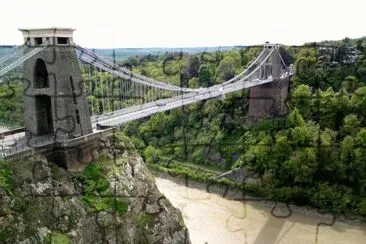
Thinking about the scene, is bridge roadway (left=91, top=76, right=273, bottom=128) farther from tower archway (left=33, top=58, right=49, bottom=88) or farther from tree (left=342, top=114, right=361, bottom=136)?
tree (left=342, top=114, right=361, bottom=136)

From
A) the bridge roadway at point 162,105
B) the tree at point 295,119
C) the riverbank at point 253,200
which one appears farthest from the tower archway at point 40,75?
the tree at point 295,119

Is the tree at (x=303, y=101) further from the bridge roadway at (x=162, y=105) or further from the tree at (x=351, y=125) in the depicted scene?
the bridge roadway at (x=162, y=105)

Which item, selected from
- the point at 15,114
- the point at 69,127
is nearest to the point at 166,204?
the point at 69,127

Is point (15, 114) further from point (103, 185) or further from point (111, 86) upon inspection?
point (103, 185)

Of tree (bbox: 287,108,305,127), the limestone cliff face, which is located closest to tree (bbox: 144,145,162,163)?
tree (bbox: 287,108,305,127)

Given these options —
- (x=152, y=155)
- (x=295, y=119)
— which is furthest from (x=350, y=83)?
(x=152, y=155)

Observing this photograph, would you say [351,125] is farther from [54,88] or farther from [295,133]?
[54,88]
